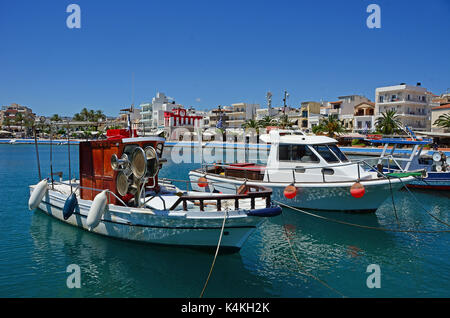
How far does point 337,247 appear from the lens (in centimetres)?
1021

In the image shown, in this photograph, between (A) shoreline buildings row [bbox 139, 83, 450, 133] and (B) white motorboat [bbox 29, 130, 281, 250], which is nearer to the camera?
(B) white motorboat [bbox 29, 130, 281, 250]

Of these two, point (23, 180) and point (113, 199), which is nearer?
point (113, 199)

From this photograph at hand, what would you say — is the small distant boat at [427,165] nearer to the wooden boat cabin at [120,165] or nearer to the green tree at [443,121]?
the wooden boat cabin at [120,165]

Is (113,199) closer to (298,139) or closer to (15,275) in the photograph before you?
(15,275)

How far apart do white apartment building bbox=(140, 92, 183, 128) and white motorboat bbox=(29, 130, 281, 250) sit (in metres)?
87.6

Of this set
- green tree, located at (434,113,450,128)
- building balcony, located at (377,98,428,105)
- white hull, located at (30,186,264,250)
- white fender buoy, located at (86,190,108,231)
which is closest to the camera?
white hull, located at (30,186,264,250)

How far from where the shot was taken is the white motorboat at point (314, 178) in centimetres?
1266

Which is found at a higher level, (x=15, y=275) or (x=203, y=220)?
(x=203, y=220)

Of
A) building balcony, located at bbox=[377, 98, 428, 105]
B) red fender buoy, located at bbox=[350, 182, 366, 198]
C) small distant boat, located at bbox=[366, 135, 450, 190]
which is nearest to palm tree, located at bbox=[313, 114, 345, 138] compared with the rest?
building balcony, located at bbox=[377, 98, 428, 105]

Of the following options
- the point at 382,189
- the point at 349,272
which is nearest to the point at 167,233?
the point at 349,272

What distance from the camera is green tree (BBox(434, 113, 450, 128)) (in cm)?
4792

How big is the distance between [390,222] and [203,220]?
867cm

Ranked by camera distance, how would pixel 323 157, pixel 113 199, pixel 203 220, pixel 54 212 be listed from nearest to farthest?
pixel 203 220, pixel 113 199, pixel 54 212, pixel 323 157

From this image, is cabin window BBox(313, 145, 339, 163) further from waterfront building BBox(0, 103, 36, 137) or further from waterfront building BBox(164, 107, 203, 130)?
waterfront building BBox(0, 103, 36, 137)
